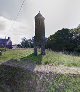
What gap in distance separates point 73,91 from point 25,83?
321 centimetres

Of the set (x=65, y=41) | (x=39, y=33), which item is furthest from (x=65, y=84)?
(x=65, y=41)

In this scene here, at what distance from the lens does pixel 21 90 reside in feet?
52.2

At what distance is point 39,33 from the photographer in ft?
107

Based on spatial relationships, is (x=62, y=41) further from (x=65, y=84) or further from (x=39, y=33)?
(x=65, y=84)

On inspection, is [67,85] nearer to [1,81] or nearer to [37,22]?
[1,81]

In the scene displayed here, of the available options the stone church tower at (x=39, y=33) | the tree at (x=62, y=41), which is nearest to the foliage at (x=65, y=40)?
the tree at (x=62, y=41)

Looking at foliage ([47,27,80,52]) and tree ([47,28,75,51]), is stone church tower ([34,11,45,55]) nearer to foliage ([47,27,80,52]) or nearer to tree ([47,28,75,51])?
foliage ([47,27,80,52])

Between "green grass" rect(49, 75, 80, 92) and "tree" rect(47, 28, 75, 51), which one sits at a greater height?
"tree" rect(47, 28, 75, 51)

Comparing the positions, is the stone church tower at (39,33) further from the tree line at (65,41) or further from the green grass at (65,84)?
the tree line at (65,41)

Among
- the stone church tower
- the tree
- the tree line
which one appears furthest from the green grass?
the tree

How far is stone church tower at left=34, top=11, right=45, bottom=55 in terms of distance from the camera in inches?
1265

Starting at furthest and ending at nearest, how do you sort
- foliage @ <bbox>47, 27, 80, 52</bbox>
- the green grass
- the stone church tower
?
foliage @ <bbox>47, 27, 80, 52</bbox>
the stone church tower
the green grass

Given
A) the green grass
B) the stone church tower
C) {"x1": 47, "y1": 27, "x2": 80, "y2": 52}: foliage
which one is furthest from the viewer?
{"x1": 47, "y1": 27, "x2": 80, "y2": 52}: foliage

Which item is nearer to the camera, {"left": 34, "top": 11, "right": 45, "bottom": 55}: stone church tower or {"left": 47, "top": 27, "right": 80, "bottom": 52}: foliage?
{"left": 34, "top": 11, "right": 45, "bottom": 55}: stone church tower
